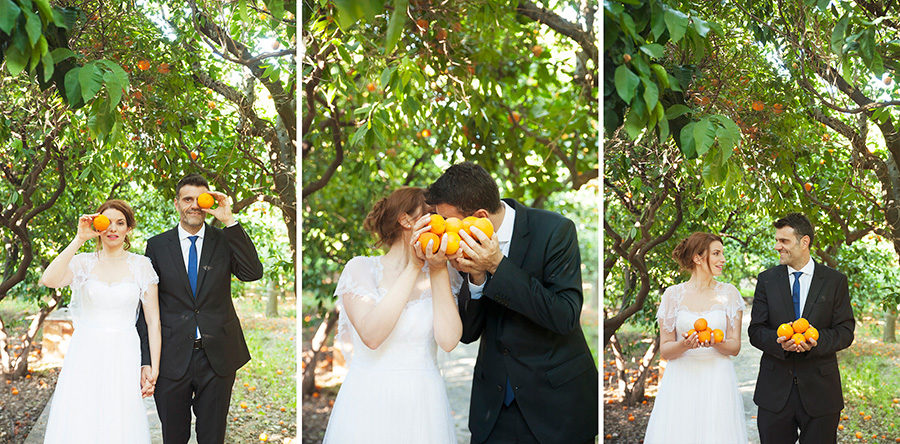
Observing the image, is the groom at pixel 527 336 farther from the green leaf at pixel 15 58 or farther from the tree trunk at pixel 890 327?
the green leaf at pixel 15 58

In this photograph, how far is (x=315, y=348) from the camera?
3852 millimetres

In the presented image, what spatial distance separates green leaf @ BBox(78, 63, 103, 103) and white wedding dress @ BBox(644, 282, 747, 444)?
227 cm

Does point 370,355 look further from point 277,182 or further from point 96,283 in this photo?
point 96,283

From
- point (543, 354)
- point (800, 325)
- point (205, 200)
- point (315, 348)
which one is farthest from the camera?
point (315, 348)

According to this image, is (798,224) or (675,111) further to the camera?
(798,224)

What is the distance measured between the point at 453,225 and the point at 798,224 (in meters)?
1.44

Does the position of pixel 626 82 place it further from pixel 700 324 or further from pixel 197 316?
pixel 197 316

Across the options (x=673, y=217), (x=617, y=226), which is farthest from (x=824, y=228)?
(x=617, y=226)

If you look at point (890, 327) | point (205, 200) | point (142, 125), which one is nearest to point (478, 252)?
point (205, 200)

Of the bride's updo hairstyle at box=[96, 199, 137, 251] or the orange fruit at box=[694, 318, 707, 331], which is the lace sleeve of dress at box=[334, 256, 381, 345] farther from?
the orange fruit at box=[694, 318, 707, 331]

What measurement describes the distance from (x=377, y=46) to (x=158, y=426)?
72.2 inches

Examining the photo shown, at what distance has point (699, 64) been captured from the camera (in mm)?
2709

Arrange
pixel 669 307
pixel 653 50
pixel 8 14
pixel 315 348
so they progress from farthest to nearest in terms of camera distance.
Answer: pixel 315 348, pixel 669 307, pixel 653 50, pixel 8 14

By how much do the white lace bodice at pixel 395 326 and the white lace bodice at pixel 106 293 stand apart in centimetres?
78
